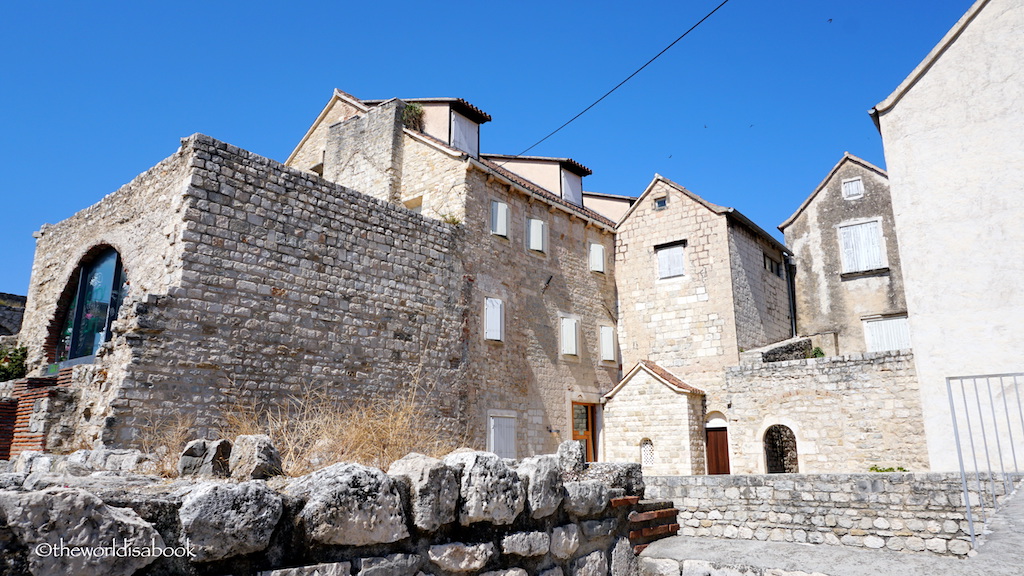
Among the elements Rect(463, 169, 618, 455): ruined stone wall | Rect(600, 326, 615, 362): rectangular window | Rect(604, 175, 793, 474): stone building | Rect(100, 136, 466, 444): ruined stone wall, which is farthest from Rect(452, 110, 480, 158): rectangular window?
Rect(600, 326, 615, 362): rectangular window

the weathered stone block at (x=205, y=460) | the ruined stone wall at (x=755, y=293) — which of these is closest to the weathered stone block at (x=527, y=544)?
the weathered stone block at (x=205, y=460)

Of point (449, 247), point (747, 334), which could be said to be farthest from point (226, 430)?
point (747, 334)

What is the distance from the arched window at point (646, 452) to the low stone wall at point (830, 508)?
34.2 feet

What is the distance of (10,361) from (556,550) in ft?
46.4

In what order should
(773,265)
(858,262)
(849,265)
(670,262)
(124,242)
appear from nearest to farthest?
(124,242) < (670,262) < (858,262) < (849,265) < (773,265)

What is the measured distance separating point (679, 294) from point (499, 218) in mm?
5621

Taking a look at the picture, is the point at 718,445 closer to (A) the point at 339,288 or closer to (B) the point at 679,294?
(B) the point at 679,294

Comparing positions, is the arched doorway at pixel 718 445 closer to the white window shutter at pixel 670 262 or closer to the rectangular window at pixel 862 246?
the white window shutter at pixel 670 262

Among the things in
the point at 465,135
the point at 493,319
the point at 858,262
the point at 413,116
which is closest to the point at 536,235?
the point at 493,319

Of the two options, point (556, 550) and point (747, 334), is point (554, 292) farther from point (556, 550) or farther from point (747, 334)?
point (556, 550)

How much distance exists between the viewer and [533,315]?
52.3 ft

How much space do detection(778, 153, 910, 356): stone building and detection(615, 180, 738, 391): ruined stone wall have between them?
4312 mm

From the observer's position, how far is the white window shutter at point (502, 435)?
14.0 m

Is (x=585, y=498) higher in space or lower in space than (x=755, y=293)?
lower
